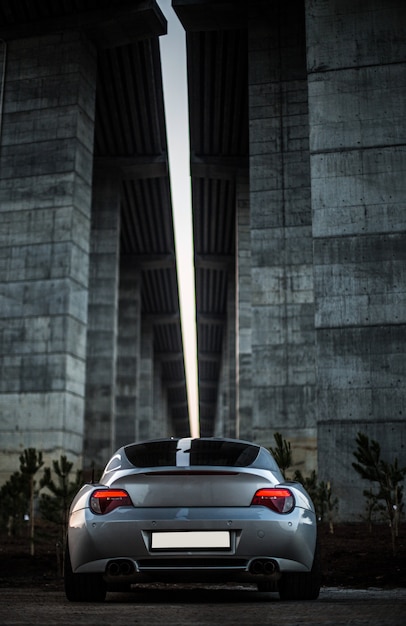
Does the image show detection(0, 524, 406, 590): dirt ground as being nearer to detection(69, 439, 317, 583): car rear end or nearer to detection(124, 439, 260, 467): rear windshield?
detection(124, 439, 260, 467): rear windshield

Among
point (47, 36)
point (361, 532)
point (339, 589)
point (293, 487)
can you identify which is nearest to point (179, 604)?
point (293, 487)

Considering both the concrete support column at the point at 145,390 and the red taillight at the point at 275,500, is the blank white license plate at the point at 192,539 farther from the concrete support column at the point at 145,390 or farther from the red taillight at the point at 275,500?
the concrete support column at the point at 145,390

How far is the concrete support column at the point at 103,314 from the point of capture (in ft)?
101

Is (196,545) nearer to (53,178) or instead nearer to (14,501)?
(14,501)

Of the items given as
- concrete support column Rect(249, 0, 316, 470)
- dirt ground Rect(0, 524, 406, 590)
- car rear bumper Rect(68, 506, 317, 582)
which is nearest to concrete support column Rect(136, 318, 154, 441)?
concrete support column Rect(249, 0, 316, 470)

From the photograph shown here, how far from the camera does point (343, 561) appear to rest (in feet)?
30.1

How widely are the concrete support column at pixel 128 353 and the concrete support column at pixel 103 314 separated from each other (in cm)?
892

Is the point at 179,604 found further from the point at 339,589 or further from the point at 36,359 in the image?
the point at 36,359

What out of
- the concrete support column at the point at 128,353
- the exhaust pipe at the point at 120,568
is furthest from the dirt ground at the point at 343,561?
the concrete support column at the point at 128,353

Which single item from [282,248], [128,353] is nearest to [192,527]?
[282,248]

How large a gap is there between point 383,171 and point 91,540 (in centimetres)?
947

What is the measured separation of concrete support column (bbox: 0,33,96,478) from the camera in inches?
808

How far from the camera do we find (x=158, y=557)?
4.44 metres

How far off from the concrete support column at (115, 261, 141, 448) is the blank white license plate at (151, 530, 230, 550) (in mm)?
36672
